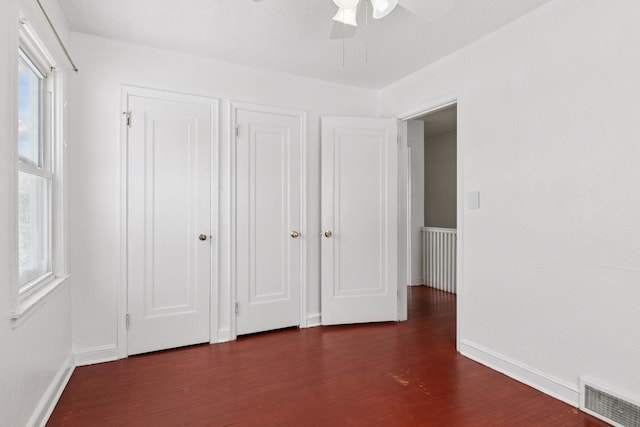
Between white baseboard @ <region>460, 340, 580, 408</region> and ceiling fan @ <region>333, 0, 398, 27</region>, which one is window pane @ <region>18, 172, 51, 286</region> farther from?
white baseboard @ <region>460, 340, 580, 408</region>

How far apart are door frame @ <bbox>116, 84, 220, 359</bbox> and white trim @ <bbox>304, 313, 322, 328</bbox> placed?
892 mm

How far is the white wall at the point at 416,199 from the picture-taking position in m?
5.36

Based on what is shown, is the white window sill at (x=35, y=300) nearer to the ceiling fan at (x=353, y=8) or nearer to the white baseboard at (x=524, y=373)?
the ceiling fan at (x=353, y=8)

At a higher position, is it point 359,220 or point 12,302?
point 359,220

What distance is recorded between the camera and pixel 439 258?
16.7 ft

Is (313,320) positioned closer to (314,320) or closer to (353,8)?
(314,320)

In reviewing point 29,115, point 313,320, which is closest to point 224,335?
point 313,320

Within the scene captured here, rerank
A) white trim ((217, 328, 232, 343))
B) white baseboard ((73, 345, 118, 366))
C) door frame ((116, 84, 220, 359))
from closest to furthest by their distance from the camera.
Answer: white baseboard ((73, 345, 118, 366)), door frame ((116, 84, 220, 359)), white trim ((217, 328, 232, 343))

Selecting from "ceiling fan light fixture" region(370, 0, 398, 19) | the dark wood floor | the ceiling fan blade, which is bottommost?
the dark wood floor

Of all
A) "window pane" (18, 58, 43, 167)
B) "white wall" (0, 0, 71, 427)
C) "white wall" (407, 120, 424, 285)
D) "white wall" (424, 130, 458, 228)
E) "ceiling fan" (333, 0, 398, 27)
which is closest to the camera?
"white wall" (0, 0, 71, 427)

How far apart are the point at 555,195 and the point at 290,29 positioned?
2.10 m

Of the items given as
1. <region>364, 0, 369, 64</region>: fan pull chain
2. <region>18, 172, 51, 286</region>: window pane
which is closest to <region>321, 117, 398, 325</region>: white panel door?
<region>364, 0, 369, 64</region>: fan pull chain

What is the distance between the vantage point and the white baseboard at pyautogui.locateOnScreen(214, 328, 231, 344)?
120 inches

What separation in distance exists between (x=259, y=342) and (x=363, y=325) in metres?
1.07
